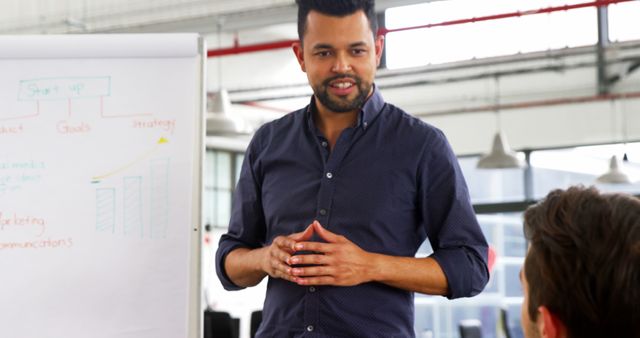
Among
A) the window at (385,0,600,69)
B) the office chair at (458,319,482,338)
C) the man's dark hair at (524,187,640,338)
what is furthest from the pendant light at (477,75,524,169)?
the man's dark hair at (524,187,640,338)

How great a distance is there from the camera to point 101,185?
105 inches

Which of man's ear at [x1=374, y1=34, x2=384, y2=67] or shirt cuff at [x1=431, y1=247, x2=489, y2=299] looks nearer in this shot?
shirt cuff at [x1=431, y1=247, x2=489, y2=299]

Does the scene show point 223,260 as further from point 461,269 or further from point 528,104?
point 528,104

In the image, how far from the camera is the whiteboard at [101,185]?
2.61 m

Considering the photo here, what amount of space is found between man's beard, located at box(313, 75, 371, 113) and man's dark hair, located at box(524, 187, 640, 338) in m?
0.98

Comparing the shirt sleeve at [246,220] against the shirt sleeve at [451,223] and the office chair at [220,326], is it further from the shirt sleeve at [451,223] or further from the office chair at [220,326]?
the office chair at [220,326]

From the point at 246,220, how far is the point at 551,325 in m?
1.25

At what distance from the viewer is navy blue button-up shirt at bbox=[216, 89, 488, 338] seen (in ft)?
6.68

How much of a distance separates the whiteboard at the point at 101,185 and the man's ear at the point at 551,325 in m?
1.60

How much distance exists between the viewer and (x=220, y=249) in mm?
2289

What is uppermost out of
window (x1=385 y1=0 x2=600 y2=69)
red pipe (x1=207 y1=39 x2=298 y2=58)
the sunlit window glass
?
the sunlit window glass

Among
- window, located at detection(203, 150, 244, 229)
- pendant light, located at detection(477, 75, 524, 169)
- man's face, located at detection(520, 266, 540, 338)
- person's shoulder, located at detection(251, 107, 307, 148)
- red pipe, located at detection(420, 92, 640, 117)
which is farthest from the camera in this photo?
window, located at detection(203, 150, 244, 229)

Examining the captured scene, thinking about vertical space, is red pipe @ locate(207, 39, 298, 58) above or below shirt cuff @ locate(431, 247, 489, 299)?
above

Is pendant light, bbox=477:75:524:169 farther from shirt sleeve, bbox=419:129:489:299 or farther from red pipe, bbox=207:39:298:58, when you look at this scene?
shirt sleeve, bbox=419:129:489:299
